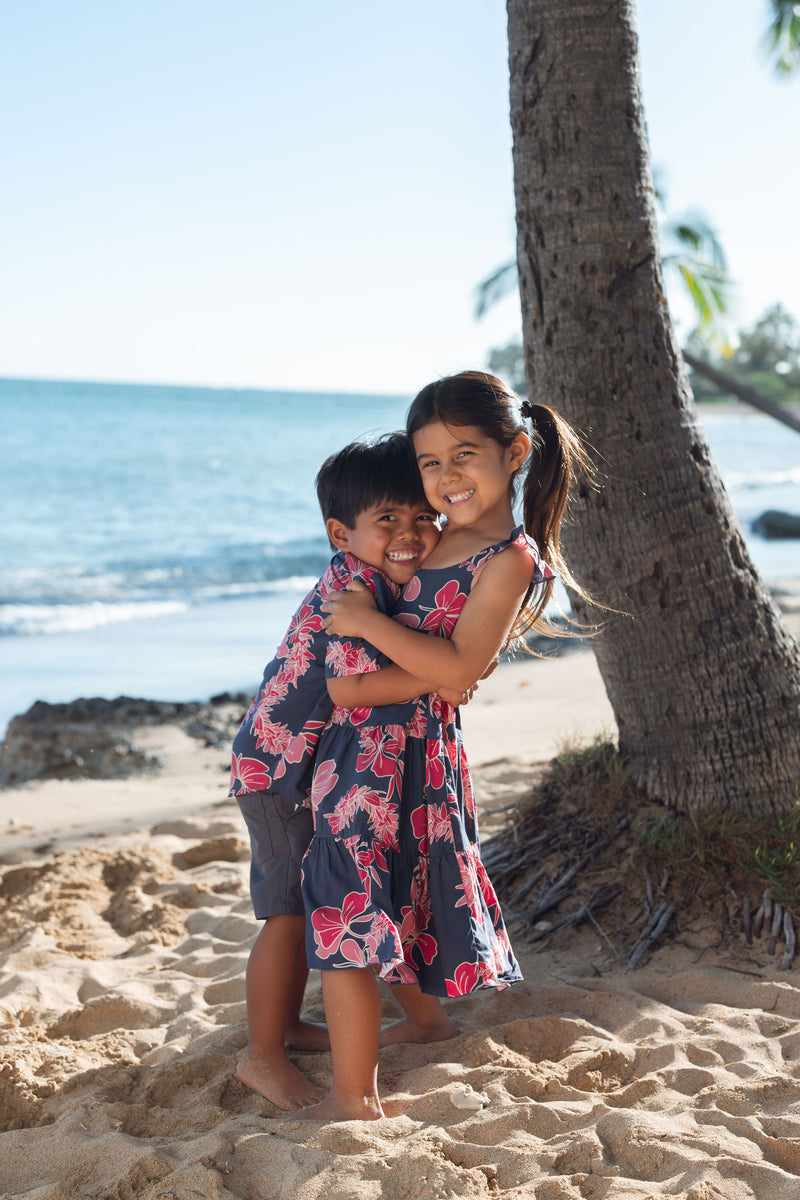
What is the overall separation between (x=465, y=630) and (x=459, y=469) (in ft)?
1.38

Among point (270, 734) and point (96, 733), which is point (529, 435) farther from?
point (96, 733)

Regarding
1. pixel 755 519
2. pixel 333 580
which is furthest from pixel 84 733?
pixel 755 519

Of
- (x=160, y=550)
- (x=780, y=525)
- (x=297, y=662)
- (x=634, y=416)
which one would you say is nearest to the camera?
(x=297, y=662)

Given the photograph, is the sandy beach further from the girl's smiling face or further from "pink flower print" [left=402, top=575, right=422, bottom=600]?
the girl's smiling face

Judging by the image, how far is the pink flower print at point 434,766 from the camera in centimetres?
250

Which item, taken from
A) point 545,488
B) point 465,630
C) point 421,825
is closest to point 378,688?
point 465,630

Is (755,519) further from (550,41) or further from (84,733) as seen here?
(550,41)

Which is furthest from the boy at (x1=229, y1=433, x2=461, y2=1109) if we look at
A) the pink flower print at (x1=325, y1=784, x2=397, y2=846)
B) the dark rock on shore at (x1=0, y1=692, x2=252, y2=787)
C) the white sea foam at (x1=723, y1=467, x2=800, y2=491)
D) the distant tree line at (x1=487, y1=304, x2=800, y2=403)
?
the distant tree line at (x1=487, y1=304, x2=800, y2=403)

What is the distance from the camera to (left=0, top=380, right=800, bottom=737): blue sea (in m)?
9.08

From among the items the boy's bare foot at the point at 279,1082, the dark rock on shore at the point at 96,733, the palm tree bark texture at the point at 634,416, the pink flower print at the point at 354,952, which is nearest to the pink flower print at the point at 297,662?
the pink flower print at the point at 354,952

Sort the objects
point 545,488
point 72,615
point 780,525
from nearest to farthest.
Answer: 1. point 545,488
2. point 72,615
3. point 780,525

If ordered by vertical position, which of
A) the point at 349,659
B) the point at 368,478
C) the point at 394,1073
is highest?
the point at 368,478

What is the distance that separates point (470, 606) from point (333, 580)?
40cm

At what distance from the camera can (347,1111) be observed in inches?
91.0
